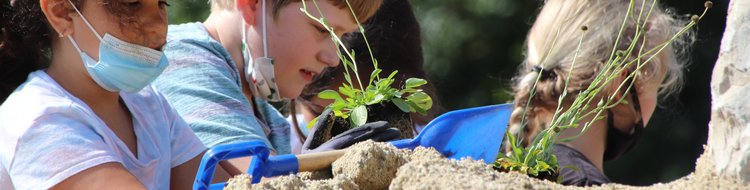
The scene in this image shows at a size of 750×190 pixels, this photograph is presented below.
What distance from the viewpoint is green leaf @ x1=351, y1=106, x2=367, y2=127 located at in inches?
86.8

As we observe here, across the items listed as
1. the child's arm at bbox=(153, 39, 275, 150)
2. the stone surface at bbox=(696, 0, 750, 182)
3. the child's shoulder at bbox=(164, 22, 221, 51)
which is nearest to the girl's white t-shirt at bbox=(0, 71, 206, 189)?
the child's arm at bbox=(153, 39, 275, 150)

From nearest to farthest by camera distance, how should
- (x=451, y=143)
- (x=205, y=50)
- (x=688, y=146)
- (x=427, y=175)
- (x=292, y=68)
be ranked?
(x=427, y=175) → (x=451, y=143) → (x=205, y=50) → (x=292, y=68) → (x=688, y=146)

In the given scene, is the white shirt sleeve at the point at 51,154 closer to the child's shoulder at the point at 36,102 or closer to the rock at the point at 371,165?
the child's shoulder at the point at 36,102

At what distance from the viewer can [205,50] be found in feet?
9.55

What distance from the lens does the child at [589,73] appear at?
3.46 metres

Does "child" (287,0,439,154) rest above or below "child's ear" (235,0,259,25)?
below

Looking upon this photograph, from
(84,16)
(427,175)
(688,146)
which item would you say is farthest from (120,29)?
(688,146)

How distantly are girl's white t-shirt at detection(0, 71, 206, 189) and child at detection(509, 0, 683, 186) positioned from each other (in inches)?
51.1

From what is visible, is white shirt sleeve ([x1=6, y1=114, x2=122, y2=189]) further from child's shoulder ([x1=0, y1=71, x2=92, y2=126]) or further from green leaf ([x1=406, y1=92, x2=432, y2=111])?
green leaf ([x1=406, y1=92, x2=432, y2=111])

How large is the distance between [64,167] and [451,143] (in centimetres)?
75

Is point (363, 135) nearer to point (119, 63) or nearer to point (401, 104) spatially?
point (401, 104)

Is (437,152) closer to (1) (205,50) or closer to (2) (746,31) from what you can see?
(2) (746,31)

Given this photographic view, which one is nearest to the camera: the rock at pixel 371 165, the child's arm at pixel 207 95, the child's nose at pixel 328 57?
the rock at pixel 371 165

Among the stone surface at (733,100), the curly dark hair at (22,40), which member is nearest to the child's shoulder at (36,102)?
the curly dark hair at (22,40)
